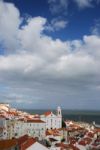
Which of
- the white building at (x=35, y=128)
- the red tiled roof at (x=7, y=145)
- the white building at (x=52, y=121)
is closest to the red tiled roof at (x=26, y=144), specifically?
the red tiled roof at (x=7, y=145)

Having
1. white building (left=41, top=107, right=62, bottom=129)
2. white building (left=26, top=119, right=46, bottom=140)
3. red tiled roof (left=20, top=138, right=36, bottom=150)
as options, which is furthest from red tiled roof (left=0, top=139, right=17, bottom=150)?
white building (left=41, top=107, right=62, bottom=129)

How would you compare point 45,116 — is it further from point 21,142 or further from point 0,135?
point 21,142

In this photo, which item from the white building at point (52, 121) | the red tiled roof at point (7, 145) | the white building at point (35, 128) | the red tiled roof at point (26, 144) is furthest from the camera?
the white building at point (52, 121)

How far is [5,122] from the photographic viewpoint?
85.7 meters

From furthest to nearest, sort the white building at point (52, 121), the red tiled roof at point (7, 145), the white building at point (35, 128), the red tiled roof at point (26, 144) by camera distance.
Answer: the white building at point (52, 121), the white building at point (35, 128), the red tiled roof at point (26, 144), the red tiled roof at point (7, 145)

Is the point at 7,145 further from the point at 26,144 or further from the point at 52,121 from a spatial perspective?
the point at 52,121

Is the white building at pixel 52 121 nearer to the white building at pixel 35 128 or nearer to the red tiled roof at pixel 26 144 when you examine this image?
the white building at pixel 35 128

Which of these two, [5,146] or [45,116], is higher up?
[45,116]

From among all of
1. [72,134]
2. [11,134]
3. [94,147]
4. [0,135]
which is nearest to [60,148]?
[94,147]

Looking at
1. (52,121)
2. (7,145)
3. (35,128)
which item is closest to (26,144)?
(7,145)

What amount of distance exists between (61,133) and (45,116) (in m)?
17.5

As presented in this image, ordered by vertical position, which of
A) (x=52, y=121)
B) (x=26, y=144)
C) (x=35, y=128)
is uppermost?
(x=52, y=121)

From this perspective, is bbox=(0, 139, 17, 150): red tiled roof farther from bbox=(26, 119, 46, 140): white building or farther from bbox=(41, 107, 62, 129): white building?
bbox=(41, 107, 62, 129): white building

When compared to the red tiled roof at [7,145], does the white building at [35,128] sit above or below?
above
